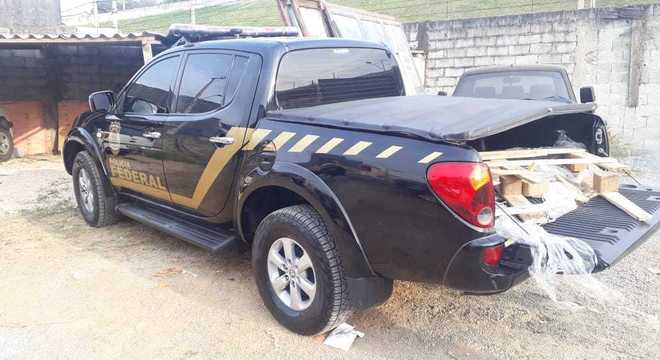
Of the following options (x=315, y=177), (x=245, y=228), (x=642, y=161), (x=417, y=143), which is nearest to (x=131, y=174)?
(x=245, y=228)

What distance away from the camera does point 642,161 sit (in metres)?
8.77

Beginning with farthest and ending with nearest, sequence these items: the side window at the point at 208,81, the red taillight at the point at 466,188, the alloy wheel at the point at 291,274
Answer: the side window at the point at 208,81 < the alloy wheel at the point at 291,274 < the red taillight at the point at 466,188

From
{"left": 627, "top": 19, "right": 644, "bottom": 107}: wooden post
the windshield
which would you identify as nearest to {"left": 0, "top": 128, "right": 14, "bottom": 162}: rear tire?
the windshield

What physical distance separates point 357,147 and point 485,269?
0.88 meters

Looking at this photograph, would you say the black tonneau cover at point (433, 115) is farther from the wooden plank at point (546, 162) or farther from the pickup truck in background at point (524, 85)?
the pickup truck in background at point (524, 85)

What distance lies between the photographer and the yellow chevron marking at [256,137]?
10.9ft

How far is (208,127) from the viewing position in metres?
3.68

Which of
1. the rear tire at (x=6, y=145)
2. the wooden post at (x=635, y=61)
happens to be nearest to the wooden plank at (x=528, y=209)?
the wooden post at (x=635, y=61)

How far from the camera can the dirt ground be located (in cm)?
304

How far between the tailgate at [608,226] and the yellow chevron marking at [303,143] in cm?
137

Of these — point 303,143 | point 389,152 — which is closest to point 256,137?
point 303,143

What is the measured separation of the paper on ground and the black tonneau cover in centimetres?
123

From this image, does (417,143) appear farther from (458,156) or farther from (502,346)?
(502,346)

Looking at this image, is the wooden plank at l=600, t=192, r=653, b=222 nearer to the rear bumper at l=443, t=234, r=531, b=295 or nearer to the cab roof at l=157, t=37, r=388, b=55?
the rear bumper at l=443, t=234, r=531, b=295
